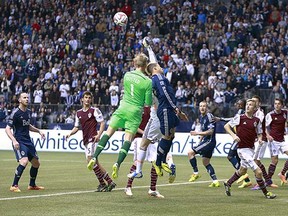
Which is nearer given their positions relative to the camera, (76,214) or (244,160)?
(76,214)

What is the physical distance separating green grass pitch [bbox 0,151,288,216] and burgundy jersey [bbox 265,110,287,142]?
4.83 ft

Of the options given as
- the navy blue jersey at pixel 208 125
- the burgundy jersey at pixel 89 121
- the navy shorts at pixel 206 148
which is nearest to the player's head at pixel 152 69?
the burgundy jersey at pixel 89 121

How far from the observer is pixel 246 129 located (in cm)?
1495

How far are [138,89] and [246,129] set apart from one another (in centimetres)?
232

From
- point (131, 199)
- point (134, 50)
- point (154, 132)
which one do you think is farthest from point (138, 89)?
point (134, 50)

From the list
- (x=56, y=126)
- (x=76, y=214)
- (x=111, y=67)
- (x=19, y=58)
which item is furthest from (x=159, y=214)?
(x=19, y=58)

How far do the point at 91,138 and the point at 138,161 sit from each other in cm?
190

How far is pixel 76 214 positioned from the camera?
1198cm

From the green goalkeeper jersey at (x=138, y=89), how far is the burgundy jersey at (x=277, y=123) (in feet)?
17.2

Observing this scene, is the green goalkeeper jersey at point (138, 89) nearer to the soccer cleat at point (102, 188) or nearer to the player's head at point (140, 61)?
the player's head at point (140, 61)

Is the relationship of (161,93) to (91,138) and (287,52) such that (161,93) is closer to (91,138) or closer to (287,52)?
(91,138)

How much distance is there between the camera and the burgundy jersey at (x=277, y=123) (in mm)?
18562

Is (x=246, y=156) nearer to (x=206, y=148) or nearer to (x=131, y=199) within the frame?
(x=131, y=199)

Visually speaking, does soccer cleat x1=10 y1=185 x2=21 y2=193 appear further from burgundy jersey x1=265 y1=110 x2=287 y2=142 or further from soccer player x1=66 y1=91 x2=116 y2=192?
burgundy jersey x1=265 y1=110 x2=287 y2=142
